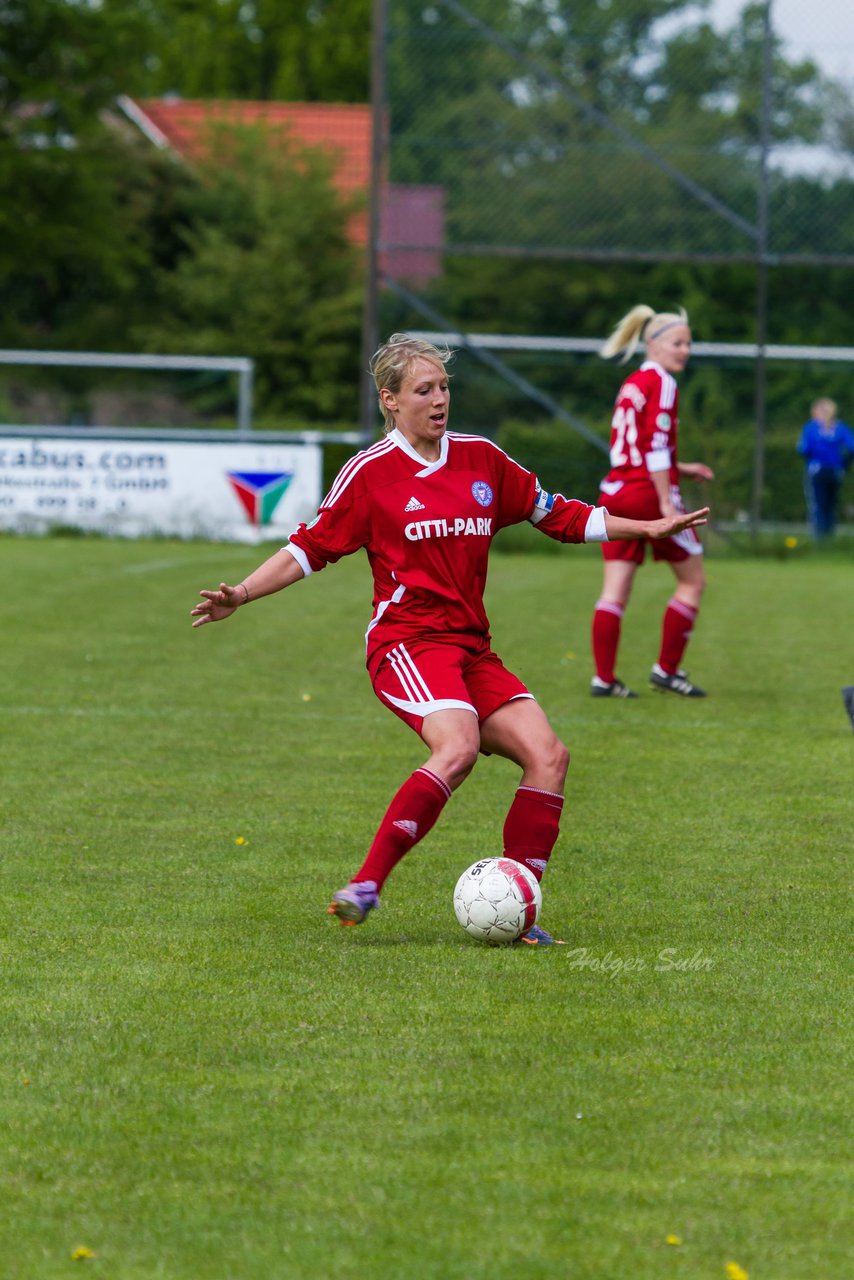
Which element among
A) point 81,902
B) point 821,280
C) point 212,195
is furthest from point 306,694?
point 212,195

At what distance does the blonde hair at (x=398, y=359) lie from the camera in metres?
5.44

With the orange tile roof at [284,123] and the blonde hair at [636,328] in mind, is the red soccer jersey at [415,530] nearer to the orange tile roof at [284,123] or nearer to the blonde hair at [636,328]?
the blonde hair at [636,328]

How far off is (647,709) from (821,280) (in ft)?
66.0

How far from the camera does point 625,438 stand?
10.6 metres

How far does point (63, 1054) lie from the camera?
13.6ft

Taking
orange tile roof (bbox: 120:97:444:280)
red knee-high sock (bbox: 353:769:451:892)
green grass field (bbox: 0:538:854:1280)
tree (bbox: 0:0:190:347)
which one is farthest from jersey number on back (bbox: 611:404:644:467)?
tree (bbox: 0:0:190:347)

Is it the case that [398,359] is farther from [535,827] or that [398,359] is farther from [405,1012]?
[405,1012]

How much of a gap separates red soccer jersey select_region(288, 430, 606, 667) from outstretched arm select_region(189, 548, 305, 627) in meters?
0.05

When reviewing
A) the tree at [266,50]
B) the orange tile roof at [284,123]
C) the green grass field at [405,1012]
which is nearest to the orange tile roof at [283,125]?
the orange tile roof at [284,123]

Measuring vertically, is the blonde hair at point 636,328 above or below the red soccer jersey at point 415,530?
above

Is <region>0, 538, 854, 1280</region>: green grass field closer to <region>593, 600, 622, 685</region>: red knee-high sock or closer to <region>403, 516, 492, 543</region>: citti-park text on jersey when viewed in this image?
<region>593, 600, 622, 685</region>: red knee-high sock

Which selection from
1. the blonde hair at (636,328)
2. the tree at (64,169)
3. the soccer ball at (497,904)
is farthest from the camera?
the tree at (64,169)

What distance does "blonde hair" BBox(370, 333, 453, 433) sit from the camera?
17.8ft
